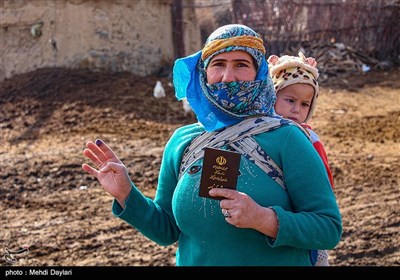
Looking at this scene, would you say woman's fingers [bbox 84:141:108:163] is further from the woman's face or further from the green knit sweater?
the woman's face

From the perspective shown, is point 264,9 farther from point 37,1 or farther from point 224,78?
point 224,78

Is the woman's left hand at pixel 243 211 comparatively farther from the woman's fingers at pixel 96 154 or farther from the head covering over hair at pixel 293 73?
the head covering over hair at pixel 293 73

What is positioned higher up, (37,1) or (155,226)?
(155,226)

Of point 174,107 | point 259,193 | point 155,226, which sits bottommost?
point 174,107

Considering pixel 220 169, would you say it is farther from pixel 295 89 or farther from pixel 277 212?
pixel 295 89

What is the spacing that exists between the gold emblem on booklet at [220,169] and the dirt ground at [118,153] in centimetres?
324

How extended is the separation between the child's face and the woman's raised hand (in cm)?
78

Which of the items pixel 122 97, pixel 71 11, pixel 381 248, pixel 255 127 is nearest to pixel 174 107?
pixel 122 97

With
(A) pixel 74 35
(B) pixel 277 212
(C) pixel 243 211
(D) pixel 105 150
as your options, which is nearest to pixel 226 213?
(C) pixel 243 211

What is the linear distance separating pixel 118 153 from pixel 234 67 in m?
5.11

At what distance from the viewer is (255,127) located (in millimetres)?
2377

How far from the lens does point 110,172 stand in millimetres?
2551

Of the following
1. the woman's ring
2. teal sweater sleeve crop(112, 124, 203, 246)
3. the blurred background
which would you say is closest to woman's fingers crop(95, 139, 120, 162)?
teal sweater sleeve crop(112, 124, 203, 246)
